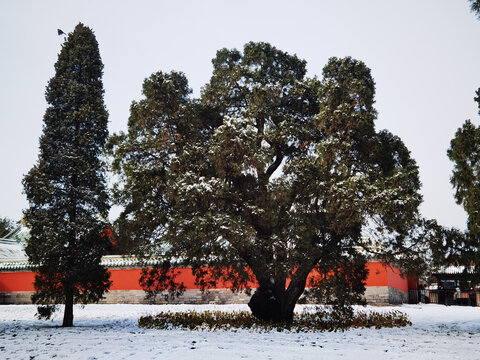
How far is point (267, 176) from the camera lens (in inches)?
431

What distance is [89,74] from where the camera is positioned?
13055mm

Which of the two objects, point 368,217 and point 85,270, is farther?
point 85,270

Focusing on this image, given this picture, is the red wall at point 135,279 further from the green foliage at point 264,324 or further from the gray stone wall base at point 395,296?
the green foliage at point 264,324

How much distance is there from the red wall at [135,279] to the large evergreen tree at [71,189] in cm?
589

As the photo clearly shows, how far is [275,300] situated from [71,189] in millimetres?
6502

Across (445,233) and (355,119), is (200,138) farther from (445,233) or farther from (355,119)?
(445,233)

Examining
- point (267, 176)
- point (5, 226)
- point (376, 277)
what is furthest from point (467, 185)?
point (5, 226)

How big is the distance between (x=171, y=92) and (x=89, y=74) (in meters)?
3.09

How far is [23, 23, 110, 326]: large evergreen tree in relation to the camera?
11273mm

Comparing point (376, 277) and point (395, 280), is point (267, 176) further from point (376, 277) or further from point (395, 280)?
point (395, 280)

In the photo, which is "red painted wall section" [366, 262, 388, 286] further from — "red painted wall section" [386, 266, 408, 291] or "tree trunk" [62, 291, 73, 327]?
"tree trunk" [62, 291, 73, 327]

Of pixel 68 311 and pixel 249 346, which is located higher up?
pixel 249 346

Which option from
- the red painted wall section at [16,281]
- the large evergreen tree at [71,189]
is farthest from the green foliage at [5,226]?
the large evergreen tree at [71,189]

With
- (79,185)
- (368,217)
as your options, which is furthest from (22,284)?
(368,217)
